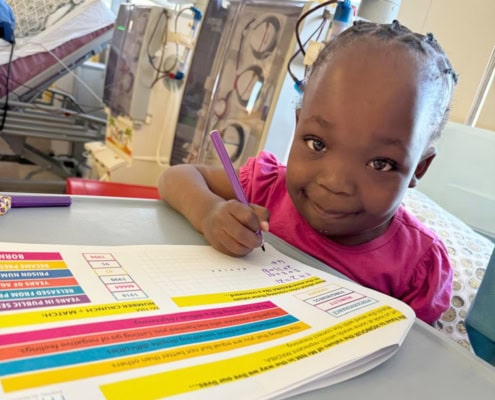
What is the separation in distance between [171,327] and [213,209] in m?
0.26

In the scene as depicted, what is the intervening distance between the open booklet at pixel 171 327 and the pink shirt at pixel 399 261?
0.19m

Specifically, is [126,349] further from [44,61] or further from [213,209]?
[44,61]

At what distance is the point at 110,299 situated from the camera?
310 mm

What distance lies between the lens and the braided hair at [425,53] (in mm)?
510

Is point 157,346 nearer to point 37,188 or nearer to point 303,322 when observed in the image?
point 303,322

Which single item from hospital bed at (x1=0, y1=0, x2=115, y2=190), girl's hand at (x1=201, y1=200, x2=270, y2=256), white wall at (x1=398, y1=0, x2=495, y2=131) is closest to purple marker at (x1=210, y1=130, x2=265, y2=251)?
girl's hand at (x1=201, y1=200, x2=270, y2=256)

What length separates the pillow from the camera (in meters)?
0.69

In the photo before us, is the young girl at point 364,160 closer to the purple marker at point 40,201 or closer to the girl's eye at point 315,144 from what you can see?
the girl's eye at point 315,144

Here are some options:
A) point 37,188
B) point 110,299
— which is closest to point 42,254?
point 110,299

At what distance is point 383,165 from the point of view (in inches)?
19.6

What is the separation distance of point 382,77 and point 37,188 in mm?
1897

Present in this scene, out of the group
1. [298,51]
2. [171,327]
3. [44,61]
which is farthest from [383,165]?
[44,61]

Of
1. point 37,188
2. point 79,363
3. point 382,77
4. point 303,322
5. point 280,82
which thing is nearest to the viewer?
point 79,363

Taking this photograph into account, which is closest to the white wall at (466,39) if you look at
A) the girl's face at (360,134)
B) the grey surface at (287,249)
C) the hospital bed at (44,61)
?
the girl's face at (360,134)
